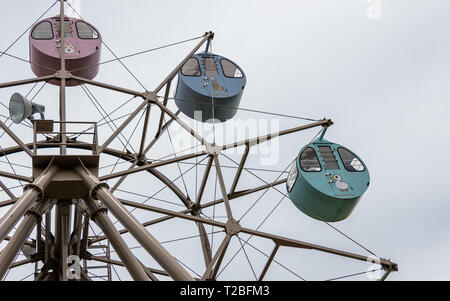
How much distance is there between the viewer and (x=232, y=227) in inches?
612

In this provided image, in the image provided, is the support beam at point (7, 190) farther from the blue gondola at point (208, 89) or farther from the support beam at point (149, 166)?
the blue gondola at point (208, 89)

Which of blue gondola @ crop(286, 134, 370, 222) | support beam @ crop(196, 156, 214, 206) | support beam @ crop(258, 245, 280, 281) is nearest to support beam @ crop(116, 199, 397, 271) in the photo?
support beam @ crop(258, 245, 280, 281)

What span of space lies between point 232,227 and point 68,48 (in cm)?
782

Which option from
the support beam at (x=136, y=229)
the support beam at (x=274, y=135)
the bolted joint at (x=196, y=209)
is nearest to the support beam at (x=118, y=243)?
the support beam at (x=136, y=229)

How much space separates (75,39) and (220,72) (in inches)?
166

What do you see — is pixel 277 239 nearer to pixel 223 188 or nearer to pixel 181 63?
pixel 223 188

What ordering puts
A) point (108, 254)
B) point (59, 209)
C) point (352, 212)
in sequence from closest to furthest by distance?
point (59, 209) → point (352, 212) → point (108, 254)

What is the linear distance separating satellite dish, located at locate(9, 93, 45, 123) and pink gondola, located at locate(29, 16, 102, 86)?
2.21 metres

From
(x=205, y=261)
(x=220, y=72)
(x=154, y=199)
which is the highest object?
(x=220, y=72)

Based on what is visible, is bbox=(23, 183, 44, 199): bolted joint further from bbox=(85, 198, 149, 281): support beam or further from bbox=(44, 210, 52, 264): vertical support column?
bbox=(44, 210, 52, 264): vertical support column
